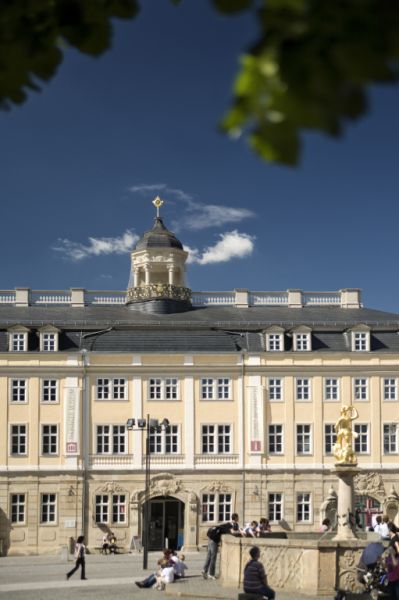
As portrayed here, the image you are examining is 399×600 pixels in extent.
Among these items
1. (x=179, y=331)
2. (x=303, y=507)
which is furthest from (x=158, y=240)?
(x=303, y=507)

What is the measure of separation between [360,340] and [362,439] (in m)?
4.54

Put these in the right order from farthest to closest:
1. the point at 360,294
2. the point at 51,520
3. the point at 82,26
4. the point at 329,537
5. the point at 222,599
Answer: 1. the point at 360,294
2. the point at 51,520
3. the point at 329,537
4. the point at 222,599
5. the point at 82,26

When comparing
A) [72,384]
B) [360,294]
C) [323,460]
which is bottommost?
[323,460]

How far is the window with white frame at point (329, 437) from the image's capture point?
4591 centimetres

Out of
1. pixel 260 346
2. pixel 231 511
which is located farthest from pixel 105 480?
pixel 260 346

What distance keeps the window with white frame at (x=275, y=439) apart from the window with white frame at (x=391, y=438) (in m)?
4.75

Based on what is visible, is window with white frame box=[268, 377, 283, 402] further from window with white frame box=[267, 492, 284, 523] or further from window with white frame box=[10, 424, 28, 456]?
window with white frame box=[10, 424, 28, 456]

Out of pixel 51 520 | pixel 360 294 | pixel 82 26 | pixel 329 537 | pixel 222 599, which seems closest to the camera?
pixel 82 26

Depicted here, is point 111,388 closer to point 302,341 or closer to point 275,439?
point 275,439

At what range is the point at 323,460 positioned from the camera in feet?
150

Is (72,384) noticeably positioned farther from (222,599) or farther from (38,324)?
(222,599)

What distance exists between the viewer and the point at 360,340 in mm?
46812

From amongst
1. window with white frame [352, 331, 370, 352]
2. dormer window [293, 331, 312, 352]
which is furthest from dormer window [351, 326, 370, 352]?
dormer window [293, 331, 312, 352]

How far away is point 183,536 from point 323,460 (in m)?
7.16
